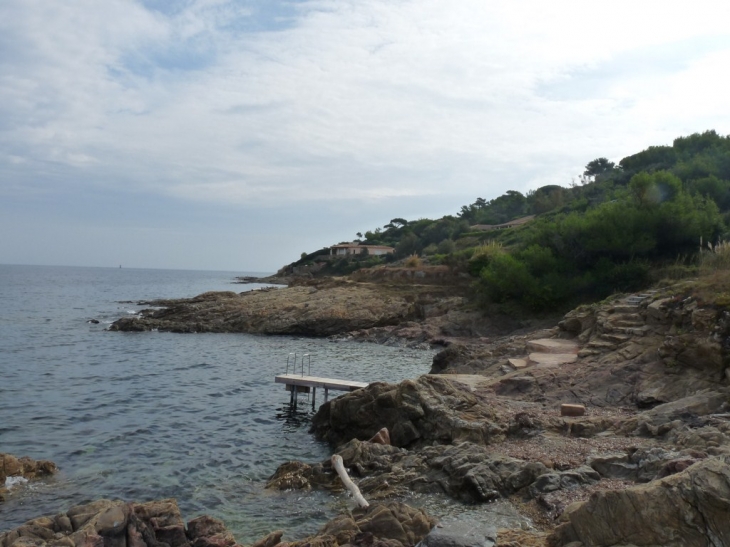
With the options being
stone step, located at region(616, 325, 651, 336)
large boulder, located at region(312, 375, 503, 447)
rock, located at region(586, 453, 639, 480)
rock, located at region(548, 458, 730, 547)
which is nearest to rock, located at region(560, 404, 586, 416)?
large boulder, located at region(312, 375, 503, 447)

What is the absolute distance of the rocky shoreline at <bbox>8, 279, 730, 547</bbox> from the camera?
6.47m

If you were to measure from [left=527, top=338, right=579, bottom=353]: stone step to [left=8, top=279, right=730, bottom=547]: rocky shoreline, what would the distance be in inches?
3.1

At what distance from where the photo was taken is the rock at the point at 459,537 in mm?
6863

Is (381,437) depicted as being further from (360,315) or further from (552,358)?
(360,315)

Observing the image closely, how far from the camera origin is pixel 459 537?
6957 millimetres

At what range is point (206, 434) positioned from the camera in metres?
14.6

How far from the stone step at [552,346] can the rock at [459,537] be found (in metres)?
12.3

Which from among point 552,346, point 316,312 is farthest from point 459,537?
point 316,312

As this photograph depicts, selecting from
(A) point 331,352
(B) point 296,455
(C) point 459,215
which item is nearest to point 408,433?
(B) point 296,455

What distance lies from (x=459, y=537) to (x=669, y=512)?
86.7 inches

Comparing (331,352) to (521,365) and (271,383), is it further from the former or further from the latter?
(521,365)

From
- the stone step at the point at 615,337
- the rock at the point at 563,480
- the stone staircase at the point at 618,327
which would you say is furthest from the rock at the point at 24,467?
the stone step at the point at 615,337

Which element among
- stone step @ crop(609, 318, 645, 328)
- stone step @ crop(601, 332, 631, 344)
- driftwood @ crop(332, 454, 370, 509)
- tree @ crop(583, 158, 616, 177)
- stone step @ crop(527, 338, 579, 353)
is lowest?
driftwood @ crop(332, 454, 370, 509)

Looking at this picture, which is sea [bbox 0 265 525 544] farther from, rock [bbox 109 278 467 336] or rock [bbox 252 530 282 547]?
rock [bbox 109 278 467 336]
